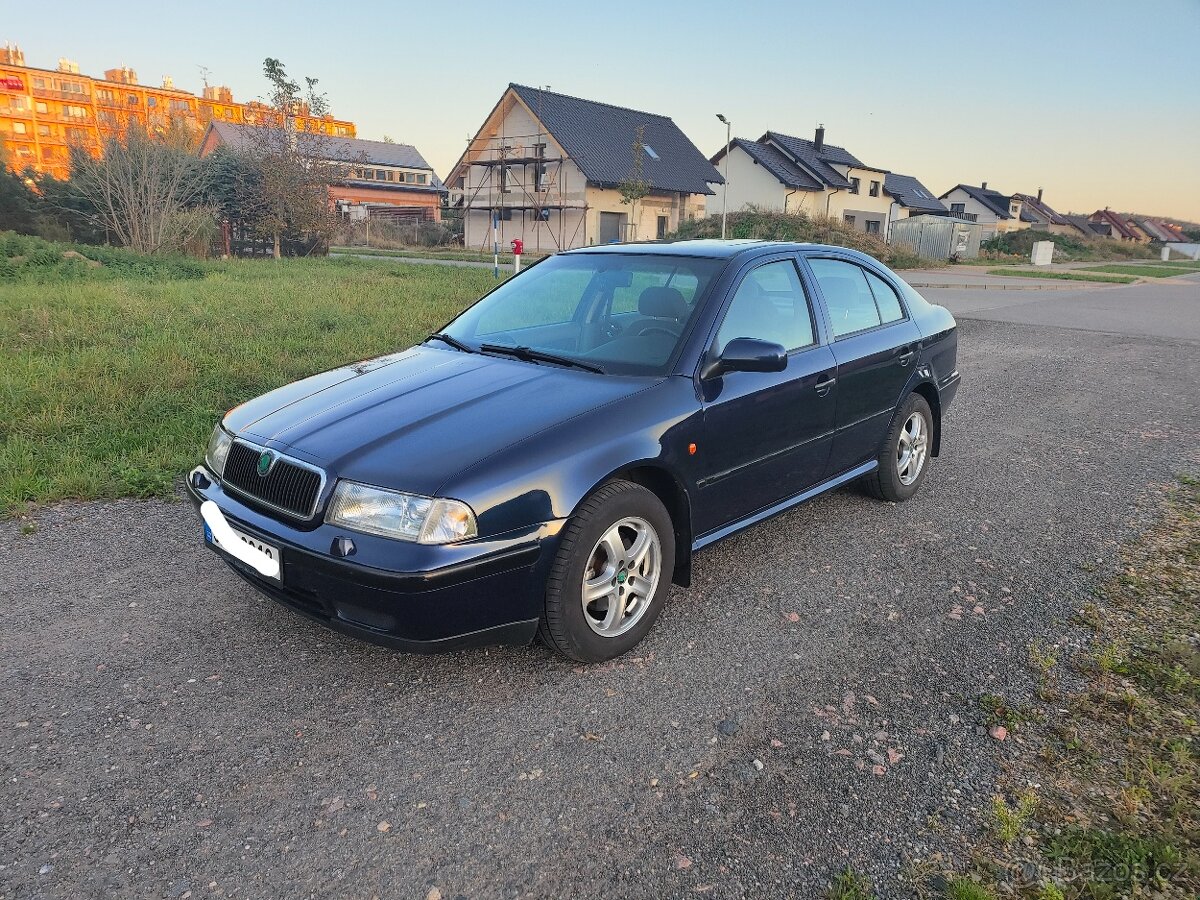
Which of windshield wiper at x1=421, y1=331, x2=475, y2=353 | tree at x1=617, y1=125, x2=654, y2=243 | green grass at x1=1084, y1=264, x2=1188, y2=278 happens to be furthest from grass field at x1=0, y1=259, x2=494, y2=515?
green grass at x1=1084, y1=264, x2=1188, y2=278

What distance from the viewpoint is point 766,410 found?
12.2 feet

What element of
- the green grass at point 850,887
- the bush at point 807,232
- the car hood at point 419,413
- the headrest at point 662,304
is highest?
the bush at point 807,232

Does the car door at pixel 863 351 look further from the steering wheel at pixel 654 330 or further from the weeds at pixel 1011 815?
the weeds at pixel 1011 815

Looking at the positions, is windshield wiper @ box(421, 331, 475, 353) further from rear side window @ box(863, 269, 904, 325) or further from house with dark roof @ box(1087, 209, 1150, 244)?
house with dark roof @ box(1087, 209, 1150, 244)

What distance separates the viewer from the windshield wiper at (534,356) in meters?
3.52

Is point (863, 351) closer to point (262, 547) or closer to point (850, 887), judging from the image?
point (850, 887)

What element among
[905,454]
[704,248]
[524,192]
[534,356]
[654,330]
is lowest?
[905,454]

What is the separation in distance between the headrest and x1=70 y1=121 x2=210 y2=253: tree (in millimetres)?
18315

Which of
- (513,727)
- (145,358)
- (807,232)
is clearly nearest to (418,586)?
(513,727)

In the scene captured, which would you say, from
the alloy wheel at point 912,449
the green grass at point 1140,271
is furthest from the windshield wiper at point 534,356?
the green grass at point 1140,271

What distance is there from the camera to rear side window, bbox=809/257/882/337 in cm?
434

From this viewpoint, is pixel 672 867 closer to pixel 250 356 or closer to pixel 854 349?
pixel 854 349

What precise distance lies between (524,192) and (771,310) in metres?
40.5

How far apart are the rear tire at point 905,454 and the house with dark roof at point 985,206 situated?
73.2 metres
